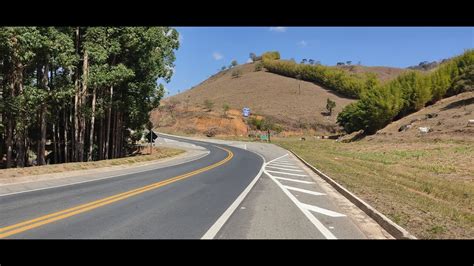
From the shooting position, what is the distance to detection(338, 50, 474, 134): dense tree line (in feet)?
230

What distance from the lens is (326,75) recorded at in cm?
15538

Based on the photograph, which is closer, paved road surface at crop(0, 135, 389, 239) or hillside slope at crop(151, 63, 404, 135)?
paved road surface at crop(0, 135, 389, 239)

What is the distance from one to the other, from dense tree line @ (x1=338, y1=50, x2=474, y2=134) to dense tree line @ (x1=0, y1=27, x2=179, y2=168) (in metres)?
40.7

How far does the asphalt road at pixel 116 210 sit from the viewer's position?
8.46m

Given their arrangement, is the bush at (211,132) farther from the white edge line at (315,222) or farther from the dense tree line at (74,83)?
the white edge line at (315,222)

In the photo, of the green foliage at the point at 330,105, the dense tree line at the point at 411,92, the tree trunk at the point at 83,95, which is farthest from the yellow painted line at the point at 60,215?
the green foliage at the point at 330,105

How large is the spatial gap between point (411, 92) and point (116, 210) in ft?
227

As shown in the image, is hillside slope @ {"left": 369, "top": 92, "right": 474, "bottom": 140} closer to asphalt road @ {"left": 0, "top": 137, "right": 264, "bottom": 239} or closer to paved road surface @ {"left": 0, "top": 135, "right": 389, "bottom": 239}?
paved road surface @ {"left": 0, "top": 135, "right": 389, "bottom": 239}

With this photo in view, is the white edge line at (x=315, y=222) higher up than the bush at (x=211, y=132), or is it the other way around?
the white edge line at (x=315, y=222)

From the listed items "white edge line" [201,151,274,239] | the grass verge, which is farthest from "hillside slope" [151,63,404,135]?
"white edge line" [201,151,274,239]

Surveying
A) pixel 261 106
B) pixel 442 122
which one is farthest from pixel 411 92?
pixel 261 106

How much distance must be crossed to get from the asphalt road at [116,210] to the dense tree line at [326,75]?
120759 mm

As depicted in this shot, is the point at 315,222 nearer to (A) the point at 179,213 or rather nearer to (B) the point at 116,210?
(A) the point at 179,213
